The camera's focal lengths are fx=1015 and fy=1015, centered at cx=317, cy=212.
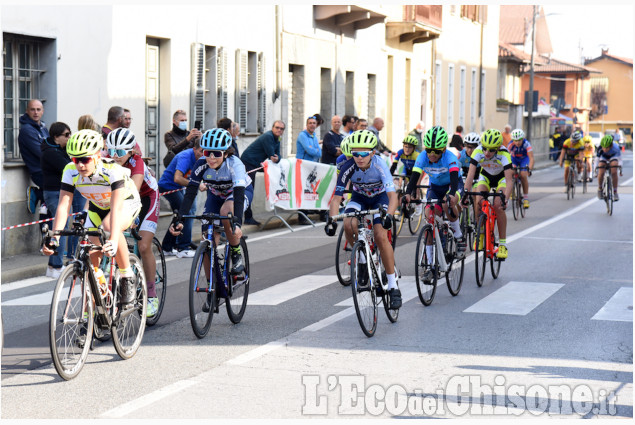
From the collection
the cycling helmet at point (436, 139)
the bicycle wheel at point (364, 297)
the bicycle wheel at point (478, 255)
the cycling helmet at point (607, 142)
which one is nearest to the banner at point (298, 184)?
the bicycle wheel at point (478, 255)

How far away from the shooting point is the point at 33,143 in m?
13.1

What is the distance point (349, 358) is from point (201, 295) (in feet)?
4.88

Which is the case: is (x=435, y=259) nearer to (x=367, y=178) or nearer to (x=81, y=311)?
(x=367, y=178)

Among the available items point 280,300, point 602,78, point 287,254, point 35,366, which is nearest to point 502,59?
point 287,254

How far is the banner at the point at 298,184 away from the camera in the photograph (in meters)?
17.9

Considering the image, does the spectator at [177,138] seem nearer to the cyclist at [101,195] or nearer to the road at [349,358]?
the road at [349,358]

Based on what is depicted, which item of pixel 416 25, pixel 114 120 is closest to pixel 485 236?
pixel 114 120

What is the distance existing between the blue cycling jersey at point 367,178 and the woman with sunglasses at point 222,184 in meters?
0.99

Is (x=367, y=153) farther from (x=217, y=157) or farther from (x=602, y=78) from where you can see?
(x=602, y=78)

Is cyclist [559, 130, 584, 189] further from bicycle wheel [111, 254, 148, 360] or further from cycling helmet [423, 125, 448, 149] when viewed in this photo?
bicycle wheel [111, 254, 148, 360]

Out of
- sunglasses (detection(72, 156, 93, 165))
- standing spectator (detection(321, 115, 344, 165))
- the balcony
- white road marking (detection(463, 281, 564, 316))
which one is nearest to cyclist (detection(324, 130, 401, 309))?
white road marking (detection(463, 281, 564, 316))

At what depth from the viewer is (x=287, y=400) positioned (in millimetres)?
6461

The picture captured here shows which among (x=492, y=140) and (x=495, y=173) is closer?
(x=492, y=140)

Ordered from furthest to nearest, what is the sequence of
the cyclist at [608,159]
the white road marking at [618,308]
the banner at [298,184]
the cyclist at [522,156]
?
the cyclist at [608,159] < the cyclist at [522,156] < the banner at [298,184] < the white road marking at [618,308]
